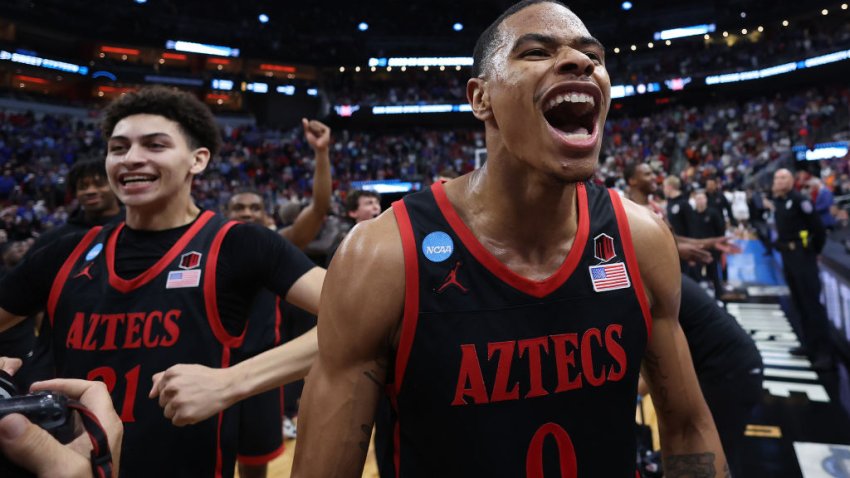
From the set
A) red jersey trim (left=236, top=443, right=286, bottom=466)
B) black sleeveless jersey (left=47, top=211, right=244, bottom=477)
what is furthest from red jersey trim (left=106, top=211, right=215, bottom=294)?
red jersey trim (left=236, top=443, right=286, bottom=466)

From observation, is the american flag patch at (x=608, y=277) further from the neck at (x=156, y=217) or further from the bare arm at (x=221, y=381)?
the neck at (x=156, y=217)

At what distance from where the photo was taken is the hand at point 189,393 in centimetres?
142

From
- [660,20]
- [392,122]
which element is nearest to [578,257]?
[392,122]

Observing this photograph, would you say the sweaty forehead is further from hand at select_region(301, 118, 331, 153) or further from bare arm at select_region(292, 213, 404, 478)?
hand at select_region(301, 118, 331, 153)

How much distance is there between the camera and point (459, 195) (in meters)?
1.50

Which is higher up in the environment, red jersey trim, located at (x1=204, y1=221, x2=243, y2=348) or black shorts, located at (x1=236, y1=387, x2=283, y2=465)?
red jersey trim, located at (x1=204, y1=221, x2=243, y2=348)

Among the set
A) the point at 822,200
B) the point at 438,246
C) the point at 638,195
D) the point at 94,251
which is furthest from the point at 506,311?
the point at 822,200

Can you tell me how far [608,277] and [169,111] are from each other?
166cm

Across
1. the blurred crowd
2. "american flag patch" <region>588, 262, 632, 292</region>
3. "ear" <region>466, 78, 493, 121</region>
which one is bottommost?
"american flag patch" <region>588, 262, 632, 292</region>

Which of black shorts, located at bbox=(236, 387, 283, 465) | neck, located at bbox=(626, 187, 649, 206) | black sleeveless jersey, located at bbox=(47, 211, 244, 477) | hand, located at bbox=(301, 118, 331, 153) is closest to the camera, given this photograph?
black sleeveless jersey, located at bbox=(47, 211, 244, 477)

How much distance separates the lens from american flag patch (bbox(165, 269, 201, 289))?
1799 mm

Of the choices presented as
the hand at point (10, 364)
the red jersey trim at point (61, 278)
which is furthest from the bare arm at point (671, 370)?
the red jersey trim at point (61, 278)

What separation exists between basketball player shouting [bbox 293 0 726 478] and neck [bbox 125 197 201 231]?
95cm

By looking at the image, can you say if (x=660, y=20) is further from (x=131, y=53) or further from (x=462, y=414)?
(x=462, y=414)
